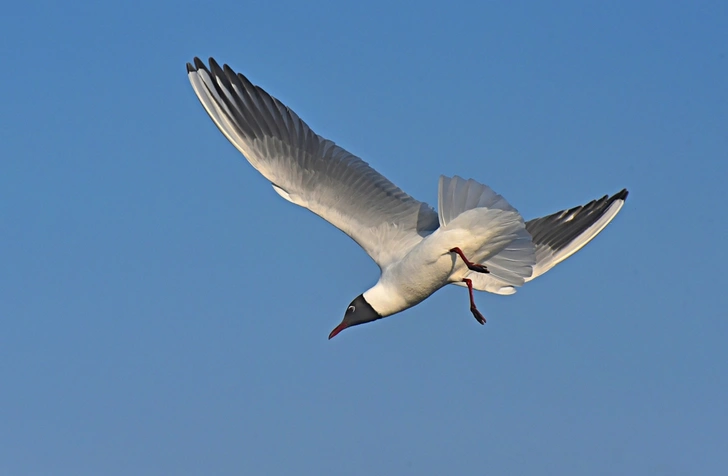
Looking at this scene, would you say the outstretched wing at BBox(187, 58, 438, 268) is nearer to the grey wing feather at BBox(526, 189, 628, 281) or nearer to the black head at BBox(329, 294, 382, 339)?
the black head at BBox(329, 294, 382, 339)

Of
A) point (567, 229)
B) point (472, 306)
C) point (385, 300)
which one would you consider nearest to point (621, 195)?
point (567, 229)

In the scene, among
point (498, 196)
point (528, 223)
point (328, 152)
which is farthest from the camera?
point (528, 223)

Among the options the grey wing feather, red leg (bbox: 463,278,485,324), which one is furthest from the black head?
the grey wing feather

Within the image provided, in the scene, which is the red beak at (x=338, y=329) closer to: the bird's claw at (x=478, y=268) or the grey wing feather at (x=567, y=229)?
the bird's claw at (x=478, y=268)

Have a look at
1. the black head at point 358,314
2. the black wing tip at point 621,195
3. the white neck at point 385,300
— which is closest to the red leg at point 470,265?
the white neck at point 385,300

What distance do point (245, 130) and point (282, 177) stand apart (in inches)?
24.1

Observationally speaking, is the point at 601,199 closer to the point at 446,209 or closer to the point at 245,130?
the point at 446,209

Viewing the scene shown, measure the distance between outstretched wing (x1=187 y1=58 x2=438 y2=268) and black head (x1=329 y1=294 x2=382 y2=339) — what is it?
0.45 m

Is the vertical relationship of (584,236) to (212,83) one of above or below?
below

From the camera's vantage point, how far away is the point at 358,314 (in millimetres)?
11852

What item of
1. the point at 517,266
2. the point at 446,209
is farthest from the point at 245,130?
the point at 517,266

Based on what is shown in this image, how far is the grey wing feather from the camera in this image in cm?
1267

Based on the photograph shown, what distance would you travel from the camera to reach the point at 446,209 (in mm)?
10484

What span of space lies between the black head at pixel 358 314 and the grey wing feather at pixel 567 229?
6.57 ft
